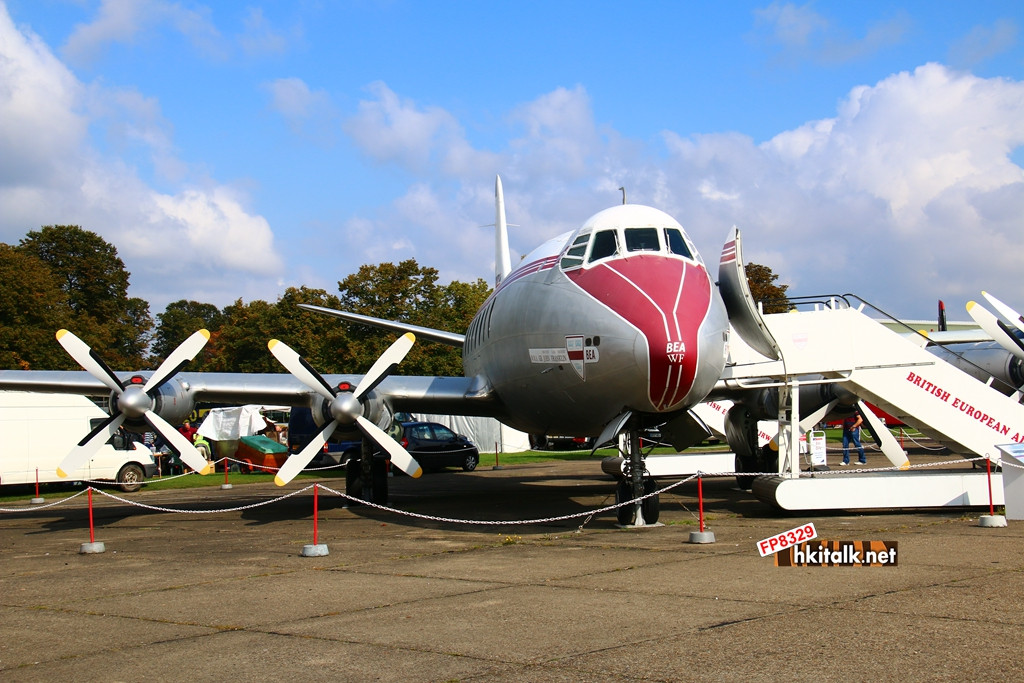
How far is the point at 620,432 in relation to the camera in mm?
12812

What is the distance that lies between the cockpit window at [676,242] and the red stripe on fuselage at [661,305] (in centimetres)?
30

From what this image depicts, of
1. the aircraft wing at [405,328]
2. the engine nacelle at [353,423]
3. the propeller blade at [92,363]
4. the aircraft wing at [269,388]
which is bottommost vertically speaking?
the engine nacelle at [353,423]

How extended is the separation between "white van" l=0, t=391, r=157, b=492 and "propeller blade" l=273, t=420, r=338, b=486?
11.5 m

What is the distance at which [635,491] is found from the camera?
1370cm

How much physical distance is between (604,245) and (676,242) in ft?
3.76

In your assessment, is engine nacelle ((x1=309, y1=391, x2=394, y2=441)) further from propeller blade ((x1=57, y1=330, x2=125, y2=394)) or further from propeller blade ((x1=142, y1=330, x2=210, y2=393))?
propeller blade ((x1=57, y1=330, x2=125, y2=394))

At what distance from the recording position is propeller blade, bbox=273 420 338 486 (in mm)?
15180

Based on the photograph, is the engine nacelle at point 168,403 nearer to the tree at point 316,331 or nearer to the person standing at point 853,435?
the person standing at point 853,435

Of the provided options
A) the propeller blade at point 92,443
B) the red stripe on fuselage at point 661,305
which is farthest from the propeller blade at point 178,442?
the red stripe on fuselage at point 661,305

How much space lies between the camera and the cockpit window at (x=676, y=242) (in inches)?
536

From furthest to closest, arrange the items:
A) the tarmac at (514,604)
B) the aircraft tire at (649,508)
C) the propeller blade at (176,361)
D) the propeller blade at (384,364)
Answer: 1. the propeller blade at (384,364)
2. the propeller blade at (176,361)
3. the aircraft tire at (649,508)
4. the tarmac at (514,604)

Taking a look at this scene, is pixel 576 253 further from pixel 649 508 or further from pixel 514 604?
pixel 514 604

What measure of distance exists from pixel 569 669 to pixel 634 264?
26.2ft

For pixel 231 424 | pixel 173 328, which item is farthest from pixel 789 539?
pixel 173 328
